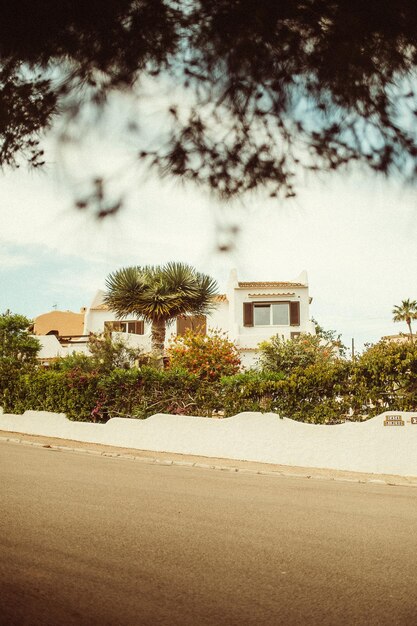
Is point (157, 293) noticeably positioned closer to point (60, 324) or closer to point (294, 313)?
point (294, 313)

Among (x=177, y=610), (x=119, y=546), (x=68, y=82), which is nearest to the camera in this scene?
(x=68, y=82)

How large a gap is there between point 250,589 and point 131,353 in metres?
21.3

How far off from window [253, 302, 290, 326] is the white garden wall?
20.1 metres

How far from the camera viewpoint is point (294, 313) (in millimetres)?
38594

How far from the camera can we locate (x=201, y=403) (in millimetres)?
18516

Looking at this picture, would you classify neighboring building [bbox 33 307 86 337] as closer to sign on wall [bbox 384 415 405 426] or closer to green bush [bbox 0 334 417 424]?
green bush [bbox 0 334 417 424]

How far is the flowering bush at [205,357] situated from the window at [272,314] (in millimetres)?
10247

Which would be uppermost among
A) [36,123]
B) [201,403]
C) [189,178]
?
[36,123]

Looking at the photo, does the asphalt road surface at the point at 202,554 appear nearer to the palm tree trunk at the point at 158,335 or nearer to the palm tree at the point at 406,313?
the palm tree trunk at the point at 158,335

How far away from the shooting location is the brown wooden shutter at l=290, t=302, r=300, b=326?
126ft

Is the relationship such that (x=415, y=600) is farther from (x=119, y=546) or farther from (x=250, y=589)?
(x=119, y=546)

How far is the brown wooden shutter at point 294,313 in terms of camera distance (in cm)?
3844

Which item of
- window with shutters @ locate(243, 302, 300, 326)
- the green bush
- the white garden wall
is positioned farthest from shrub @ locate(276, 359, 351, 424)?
window with shutters @ locate(243, 302, 300, 326)

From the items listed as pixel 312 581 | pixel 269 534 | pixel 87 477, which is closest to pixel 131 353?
pixel 87 477
